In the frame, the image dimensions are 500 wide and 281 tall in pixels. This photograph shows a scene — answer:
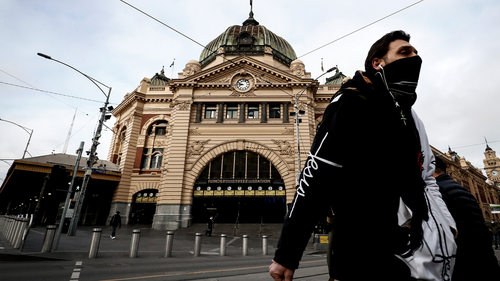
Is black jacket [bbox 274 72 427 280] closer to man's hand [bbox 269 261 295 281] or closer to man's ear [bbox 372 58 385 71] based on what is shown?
man's hand [bbox 269 261 295 281]

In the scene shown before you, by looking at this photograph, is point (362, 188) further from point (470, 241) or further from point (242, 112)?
point (242, 112)

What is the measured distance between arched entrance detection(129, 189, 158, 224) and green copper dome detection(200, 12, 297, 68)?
1961 centimetres

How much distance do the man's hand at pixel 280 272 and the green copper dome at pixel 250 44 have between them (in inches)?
1407

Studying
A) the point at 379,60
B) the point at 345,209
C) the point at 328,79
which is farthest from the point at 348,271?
the point at 328,79

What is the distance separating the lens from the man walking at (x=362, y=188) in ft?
4.26

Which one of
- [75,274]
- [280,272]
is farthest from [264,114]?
[280,272]

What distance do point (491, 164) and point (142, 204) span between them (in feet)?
473

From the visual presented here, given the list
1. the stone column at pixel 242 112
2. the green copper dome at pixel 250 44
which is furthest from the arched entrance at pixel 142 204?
the green copper dome at pixel 250 44

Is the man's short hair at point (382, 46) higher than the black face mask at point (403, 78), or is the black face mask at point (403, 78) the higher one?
the man's short hair at point (382, 46)

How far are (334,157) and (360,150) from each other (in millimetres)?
154

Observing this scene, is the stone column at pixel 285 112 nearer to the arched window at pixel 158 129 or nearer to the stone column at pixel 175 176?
the stone column at pixel 175 176

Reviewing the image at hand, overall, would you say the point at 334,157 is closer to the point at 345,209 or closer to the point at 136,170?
the point at 345,209

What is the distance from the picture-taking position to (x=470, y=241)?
2.36 meters

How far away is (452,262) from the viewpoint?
52.5 inches
